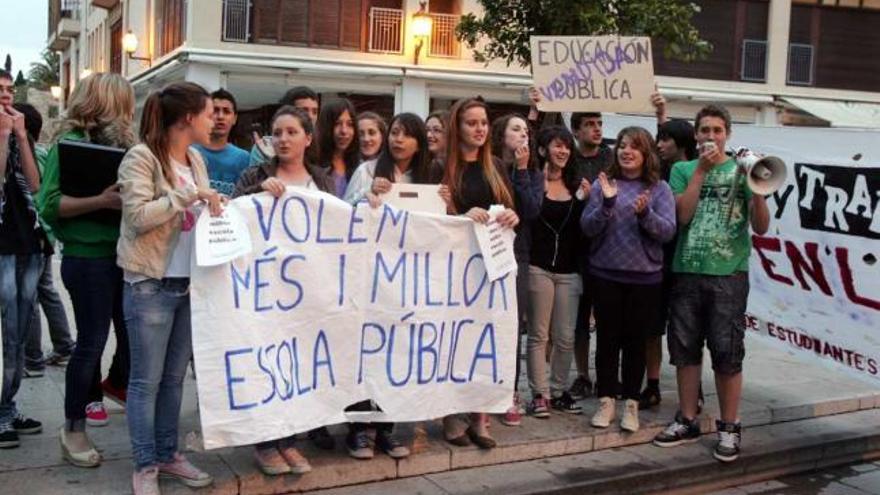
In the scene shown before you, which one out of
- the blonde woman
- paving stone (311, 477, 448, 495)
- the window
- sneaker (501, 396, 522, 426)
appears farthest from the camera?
the window

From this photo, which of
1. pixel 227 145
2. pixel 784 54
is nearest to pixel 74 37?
pixel 784 54

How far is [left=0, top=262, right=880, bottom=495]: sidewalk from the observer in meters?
4.04

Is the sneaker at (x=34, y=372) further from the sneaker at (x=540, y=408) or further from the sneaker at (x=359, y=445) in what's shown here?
the sneaker at (x=540, y=408)

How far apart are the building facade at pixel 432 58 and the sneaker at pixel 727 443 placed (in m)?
13.8

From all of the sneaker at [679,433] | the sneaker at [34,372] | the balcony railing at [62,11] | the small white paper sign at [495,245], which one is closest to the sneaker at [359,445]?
the small white paper sign at [495,245]

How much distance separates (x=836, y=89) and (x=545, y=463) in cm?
2154

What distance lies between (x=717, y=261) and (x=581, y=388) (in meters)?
1.45

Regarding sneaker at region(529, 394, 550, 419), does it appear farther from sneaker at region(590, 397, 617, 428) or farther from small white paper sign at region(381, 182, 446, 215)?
small white paper sign at region(381, 182, 446, 215)

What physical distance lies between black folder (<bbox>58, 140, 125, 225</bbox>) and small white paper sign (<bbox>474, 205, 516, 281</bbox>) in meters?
→ 1.85

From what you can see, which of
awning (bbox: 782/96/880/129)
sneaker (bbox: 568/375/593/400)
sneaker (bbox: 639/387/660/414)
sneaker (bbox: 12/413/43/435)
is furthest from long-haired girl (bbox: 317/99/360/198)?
awning (bbox: 782/96/880/129)

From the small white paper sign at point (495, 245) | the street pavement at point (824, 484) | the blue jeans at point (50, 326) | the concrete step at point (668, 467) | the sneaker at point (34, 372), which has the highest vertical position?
the small white paper sign at point (495, 245)

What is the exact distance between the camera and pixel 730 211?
4.88m

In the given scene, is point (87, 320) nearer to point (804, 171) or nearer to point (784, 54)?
point (804, 171)

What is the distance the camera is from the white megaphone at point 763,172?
461cm
